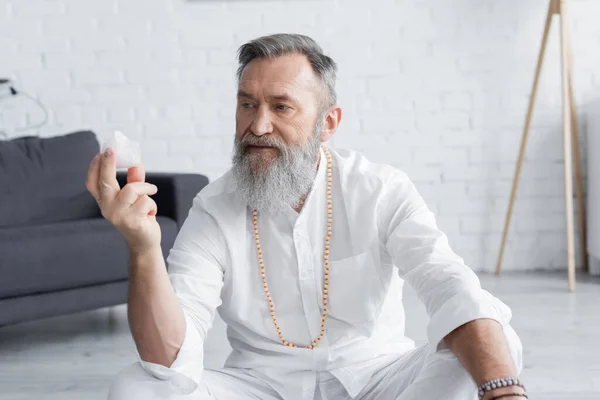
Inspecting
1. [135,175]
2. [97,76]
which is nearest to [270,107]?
[135,175]

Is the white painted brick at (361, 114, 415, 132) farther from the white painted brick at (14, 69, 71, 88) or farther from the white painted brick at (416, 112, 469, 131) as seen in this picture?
the white painted brick at (14, 69, 71, 88)

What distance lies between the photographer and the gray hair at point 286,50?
184 cm

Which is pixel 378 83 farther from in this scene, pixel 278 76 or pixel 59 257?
pixel 278 76

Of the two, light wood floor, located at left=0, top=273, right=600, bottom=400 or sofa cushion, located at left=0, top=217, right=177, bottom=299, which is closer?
light wood floor, located at left=0, top=273, right=600, bottom=400

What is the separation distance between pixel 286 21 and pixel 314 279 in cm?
272

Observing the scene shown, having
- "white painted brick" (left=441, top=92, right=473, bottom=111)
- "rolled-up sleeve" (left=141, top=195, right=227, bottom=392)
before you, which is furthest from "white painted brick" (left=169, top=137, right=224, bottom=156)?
"rolled-up sleeve" (left=141, top=195, right=227, bottom=392)

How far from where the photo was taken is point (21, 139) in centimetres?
383

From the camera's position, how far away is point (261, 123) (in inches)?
70.6

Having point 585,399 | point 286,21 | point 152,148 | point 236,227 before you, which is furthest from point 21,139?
point 585,399

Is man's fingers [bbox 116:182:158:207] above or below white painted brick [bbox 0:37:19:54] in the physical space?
below

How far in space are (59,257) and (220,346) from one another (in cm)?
65

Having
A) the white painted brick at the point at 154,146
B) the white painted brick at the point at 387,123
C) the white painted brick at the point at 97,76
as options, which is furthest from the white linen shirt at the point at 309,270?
the white painted brick at the point at 97,76

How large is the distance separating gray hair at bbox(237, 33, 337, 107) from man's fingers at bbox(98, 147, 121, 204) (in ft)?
1.84

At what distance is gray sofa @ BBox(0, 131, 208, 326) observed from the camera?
10.0 ft
